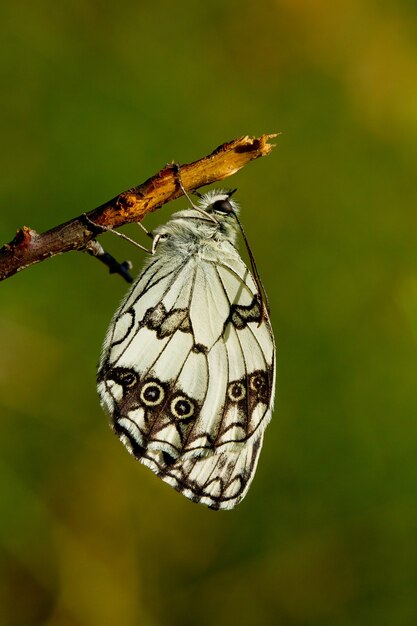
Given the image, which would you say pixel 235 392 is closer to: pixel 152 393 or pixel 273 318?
pixel 152 393

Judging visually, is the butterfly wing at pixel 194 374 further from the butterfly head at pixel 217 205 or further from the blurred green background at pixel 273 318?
the blurred green background at pixel 273 318

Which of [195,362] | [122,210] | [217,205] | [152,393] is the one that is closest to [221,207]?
[217,205]

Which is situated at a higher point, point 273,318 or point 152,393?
point 273,318

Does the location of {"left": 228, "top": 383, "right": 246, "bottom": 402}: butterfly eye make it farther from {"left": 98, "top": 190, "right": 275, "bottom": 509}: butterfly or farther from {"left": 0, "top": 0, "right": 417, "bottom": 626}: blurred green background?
{"left": 0, "top": 0, "right": 417, "bottom": 626}: blurred green background

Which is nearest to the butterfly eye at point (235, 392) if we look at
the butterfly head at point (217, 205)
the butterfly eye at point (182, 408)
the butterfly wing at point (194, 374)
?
the butterfly wing at point (194, 374)

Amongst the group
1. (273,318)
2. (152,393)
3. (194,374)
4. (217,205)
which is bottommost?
(152,393)

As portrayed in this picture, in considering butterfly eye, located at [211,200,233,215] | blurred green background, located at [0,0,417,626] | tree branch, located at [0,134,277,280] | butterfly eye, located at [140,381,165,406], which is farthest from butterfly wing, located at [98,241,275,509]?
blurred green background, located at [0,0,417,626]
